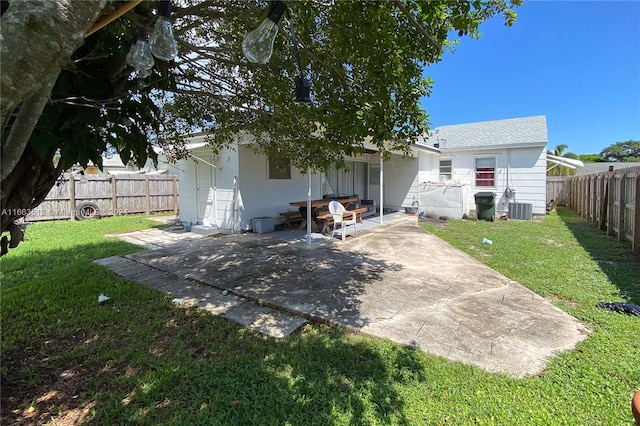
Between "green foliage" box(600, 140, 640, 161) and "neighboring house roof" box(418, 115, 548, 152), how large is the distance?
48938mm

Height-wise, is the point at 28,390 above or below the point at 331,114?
below

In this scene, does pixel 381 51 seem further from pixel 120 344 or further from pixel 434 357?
pixel 120 344

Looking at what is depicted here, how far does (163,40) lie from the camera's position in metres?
1.92

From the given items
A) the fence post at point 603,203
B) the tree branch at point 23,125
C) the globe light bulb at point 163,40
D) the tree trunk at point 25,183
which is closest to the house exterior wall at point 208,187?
the tree trunk at point 25,183

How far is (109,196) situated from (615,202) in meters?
18.2

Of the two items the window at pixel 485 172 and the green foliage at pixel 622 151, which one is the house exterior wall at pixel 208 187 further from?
the green foliage at pixel 622 151

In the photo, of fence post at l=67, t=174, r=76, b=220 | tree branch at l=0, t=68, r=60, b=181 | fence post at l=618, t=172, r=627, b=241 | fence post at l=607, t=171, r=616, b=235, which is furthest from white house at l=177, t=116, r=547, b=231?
tree branch at l=0, t=68, r=60, b=181

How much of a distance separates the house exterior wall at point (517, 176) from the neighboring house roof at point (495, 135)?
13.9 inches

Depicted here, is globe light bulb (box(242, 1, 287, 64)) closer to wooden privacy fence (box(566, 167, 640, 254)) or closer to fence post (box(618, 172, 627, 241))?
wooden privacy fence (box(566, 167, 640, 254))

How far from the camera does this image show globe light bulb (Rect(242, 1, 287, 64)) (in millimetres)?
1772

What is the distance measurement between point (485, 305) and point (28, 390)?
16.7 feet

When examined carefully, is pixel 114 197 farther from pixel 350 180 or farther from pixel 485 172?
pixel 485 172

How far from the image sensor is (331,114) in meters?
3.72

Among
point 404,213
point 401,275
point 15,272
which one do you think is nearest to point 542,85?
point 404,213
